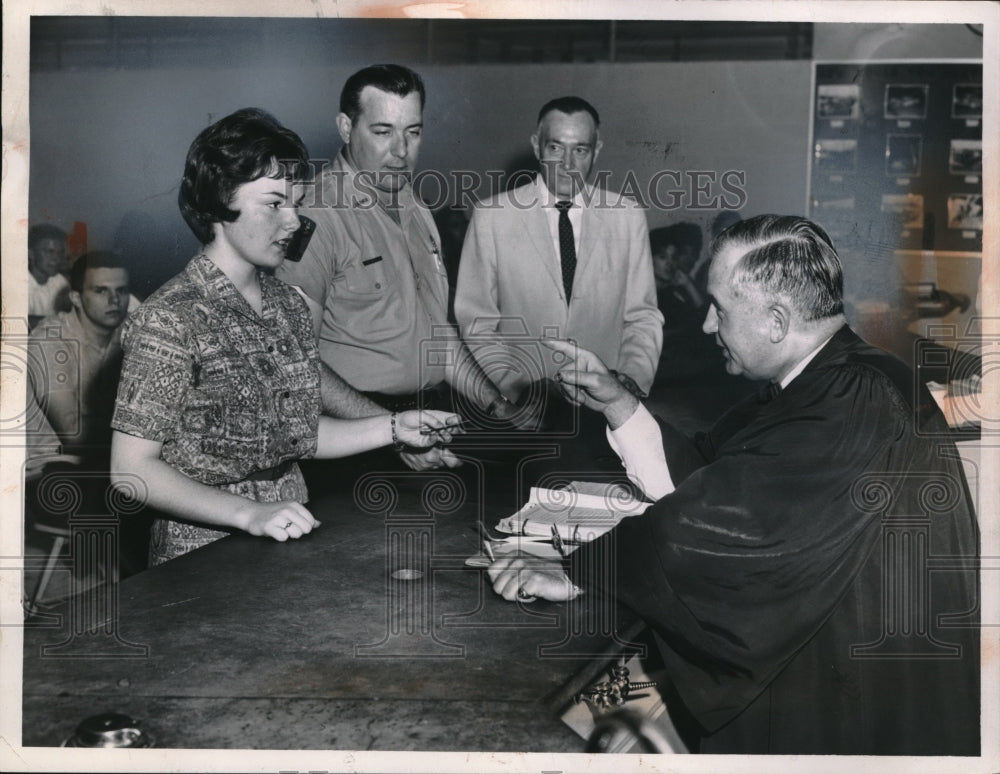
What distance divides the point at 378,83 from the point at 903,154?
72.2 inches

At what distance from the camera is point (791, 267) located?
3.14 meters

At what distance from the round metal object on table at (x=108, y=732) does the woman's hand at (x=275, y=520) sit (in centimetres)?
70

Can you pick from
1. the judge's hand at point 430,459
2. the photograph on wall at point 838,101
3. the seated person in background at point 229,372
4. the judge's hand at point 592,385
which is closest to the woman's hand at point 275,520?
the seated person in background at point 229,372

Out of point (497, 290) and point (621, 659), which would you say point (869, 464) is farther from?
point (497, 290)

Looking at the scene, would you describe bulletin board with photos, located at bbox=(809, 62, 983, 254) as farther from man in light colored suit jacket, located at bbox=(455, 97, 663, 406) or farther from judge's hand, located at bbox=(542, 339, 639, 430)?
judge's hand, located at bbox=(542, 339, 639, 430)

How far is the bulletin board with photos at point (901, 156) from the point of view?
3.48m

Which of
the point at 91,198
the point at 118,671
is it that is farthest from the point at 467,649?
the point at 91,198

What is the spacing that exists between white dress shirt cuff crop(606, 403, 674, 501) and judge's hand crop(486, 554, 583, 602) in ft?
2.06

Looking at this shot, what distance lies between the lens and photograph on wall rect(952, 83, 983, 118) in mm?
3475

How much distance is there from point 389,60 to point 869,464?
6.74 feet

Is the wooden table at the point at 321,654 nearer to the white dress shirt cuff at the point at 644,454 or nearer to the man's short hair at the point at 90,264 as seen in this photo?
the white dress shirt cuff at the point at 644,454

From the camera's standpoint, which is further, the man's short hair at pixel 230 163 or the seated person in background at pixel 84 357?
the seated person in background at pixel 84 357

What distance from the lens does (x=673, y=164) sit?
348 centimetres

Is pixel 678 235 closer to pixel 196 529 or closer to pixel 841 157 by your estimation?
pixel 841 157
